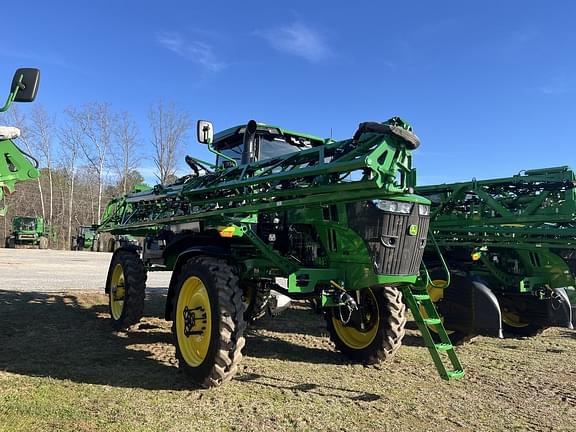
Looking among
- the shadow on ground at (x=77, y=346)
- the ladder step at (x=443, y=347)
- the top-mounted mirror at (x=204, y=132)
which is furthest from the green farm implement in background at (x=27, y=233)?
the ladder step at (x=443, y=347)

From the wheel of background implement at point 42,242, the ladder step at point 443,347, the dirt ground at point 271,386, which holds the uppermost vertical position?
the wheel of background implement at point 42,242

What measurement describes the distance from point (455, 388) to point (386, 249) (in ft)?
5.27

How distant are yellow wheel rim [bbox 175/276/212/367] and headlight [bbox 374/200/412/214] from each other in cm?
186

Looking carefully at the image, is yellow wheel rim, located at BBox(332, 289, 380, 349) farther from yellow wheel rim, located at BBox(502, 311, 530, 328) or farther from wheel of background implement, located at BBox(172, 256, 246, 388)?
yellow wheel rim, located at BBox(502, 311, 530, 328)

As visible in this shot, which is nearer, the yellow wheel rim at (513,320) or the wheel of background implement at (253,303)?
the wheel of background implement at (253,303)

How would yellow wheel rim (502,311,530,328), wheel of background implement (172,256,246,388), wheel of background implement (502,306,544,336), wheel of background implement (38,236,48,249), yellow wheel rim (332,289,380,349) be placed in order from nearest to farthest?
1. wheel of background implement (172,256,246,388)
2. yellow wheel rim (332,289,380,349)
3. wheel of background implement (502,306,544,336)
4. yellow wheel rim (502,311,530,328)
5. wheel of background implement (38,236,48,249)

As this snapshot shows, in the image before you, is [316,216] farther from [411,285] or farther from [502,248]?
[502,248]

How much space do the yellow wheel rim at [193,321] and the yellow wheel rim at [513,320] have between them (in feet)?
18.9

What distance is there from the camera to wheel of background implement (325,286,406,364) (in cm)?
563

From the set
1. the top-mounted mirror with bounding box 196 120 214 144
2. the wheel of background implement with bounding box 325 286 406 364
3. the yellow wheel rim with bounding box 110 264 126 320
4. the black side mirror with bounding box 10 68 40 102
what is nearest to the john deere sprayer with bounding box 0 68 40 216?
the black side mirror with bounding box 10 68 40 102

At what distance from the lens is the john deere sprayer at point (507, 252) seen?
22.8ft

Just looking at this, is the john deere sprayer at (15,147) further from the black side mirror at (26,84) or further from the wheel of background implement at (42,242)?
the wheel of background implement at (42,242)

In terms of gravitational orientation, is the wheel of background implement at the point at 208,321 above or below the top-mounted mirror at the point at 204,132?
below

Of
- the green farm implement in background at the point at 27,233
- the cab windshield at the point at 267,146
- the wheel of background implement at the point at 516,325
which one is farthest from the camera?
the green farm implement in background at the point at 27,233
